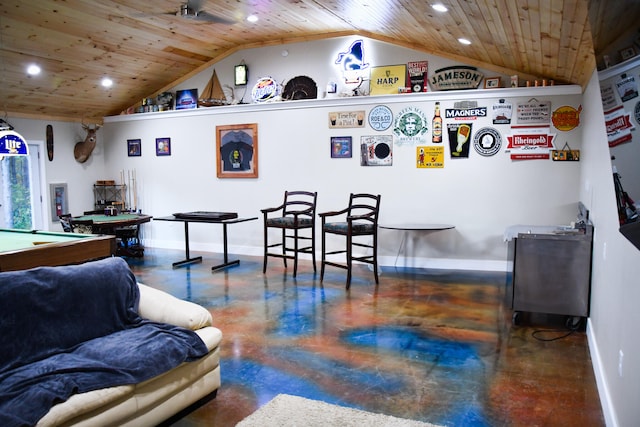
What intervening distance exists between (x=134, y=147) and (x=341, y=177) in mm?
4054

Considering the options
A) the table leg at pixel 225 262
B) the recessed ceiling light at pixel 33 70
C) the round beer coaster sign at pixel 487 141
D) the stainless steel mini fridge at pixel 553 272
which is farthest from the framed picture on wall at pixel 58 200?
the stainless steel mini fridge at pixel 553 272

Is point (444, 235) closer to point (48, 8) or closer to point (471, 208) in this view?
point (471, 208)

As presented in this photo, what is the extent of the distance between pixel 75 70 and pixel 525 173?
6368 millimetres

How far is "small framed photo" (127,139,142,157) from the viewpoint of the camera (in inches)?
344

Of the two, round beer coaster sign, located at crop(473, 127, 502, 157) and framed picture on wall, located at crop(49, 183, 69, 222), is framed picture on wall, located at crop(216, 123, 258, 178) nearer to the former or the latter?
framed picture on wall, located at crop(49, 183, 69, 222)

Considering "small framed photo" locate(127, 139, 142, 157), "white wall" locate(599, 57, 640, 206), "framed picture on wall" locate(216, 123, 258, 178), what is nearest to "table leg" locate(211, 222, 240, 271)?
"framed picture on wall" locate(216, 123, 258, 178)

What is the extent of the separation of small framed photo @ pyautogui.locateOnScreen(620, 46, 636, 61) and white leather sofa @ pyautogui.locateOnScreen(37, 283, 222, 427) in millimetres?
2361

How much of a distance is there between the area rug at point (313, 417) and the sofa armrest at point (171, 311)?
64 centimetres

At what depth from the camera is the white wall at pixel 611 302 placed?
6.89 ft

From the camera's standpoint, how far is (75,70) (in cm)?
699

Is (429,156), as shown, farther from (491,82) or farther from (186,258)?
(186,258)

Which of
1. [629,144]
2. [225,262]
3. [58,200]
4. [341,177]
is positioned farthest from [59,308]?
[58,200]

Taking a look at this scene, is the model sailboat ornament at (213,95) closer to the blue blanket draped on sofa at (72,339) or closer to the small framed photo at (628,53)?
the blue blanket draped on sofa at (72,339)

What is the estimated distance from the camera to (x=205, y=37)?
7039mm
